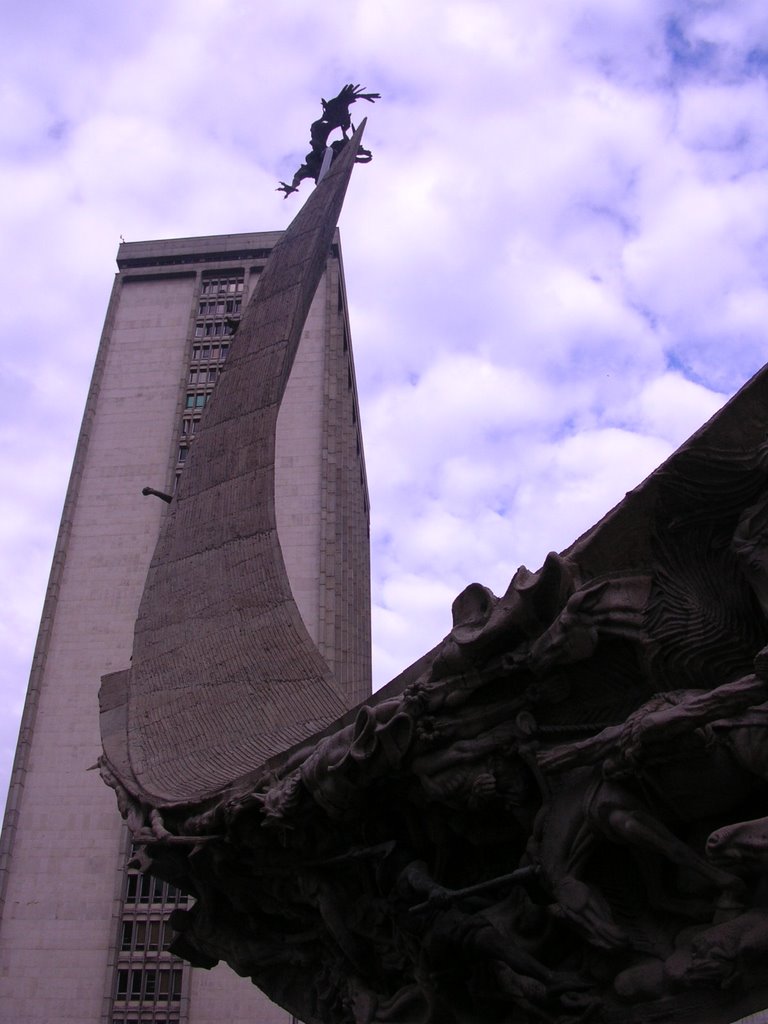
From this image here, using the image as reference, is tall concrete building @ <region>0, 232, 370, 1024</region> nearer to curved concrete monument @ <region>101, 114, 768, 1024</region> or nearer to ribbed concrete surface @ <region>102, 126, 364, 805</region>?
ribbed concrete surface @ <region>102, 126, 364, 805</region>

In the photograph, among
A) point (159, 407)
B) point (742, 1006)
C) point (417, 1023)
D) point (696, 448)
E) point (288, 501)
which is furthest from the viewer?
point (159, 407)

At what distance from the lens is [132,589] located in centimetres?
2581

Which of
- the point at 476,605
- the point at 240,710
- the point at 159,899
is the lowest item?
the point at 476,605

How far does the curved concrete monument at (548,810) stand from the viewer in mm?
3789

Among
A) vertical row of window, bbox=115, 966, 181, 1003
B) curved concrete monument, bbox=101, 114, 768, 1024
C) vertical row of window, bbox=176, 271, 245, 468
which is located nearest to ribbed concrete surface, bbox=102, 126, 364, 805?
curved concrete monument, bbox=101, 114, 768, 1024

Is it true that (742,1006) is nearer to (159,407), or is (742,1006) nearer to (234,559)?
(234,559)

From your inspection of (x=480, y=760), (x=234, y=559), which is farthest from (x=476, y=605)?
(x=234, y=559)

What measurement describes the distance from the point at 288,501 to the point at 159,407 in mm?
5490

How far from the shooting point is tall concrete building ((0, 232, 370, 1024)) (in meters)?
20.9

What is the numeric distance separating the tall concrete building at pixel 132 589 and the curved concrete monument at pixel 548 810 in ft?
36.9

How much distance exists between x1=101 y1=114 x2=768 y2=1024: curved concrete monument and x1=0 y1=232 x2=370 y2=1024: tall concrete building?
1124cm

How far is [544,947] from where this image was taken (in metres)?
4.31

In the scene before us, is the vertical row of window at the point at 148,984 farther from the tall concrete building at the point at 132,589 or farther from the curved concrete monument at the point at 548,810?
the curved concrete monument at the point at 548,810

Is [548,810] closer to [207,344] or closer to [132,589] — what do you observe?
[132,589]
